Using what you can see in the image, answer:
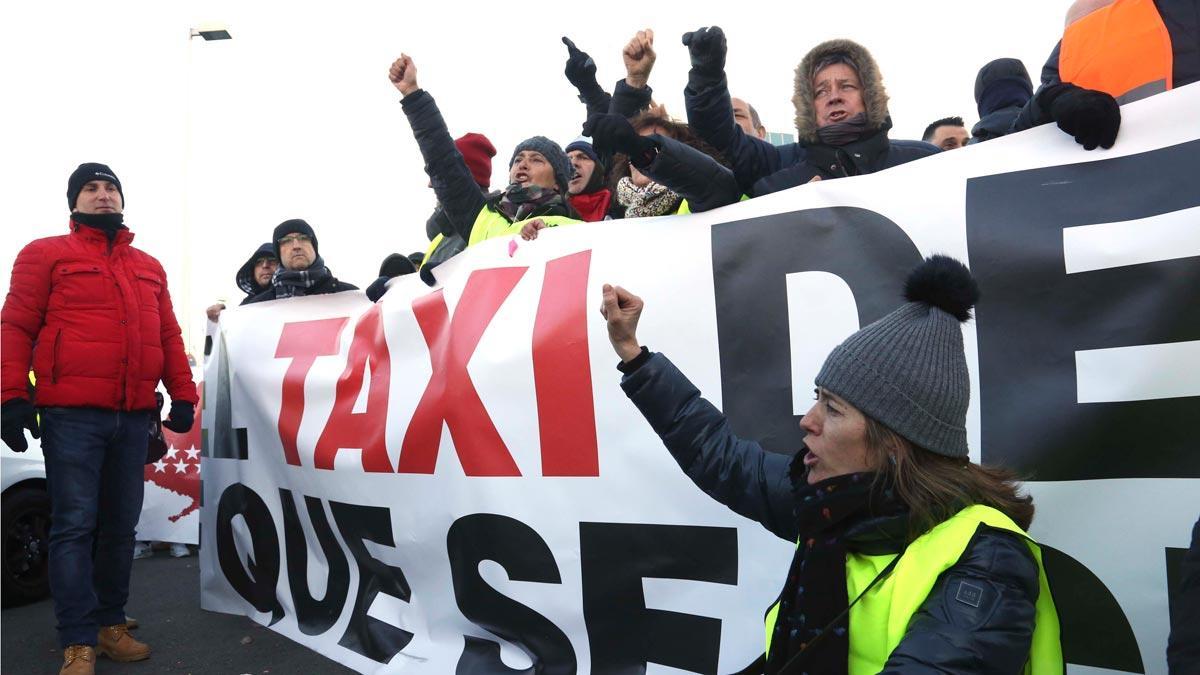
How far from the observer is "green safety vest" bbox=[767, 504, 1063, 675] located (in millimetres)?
1379

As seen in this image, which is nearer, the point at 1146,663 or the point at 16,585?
the point at 1146,663

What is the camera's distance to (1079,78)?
8.28 ft

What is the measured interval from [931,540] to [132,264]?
13.0 ft

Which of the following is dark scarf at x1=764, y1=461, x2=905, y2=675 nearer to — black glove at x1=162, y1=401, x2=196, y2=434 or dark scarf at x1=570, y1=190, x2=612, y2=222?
dark scarf at x1=570, y1=190, x2=612, y2=222

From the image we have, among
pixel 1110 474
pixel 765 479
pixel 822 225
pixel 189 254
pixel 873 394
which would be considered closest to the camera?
pixel 873 394

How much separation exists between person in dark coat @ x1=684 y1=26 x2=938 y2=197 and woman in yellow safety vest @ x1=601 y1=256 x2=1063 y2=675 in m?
1.55

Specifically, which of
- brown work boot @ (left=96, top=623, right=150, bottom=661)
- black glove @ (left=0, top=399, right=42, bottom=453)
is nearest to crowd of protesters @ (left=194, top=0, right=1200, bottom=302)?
black glove @ (left=0, top=399, right=42, bottom=453)

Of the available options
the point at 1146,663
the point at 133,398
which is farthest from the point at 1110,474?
the point at 133,398

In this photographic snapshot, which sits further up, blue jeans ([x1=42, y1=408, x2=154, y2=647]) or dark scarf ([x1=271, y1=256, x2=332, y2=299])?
dark scarf ([x1=271, y1=256, x2=332, y2=299])

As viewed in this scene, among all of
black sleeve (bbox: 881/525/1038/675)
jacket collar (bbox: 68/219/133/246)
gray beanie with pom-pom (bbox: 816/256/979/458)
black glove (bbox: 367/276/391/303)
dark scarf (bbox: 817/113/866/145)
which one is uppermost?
dark scarf (bbox: 817/113/866/145)

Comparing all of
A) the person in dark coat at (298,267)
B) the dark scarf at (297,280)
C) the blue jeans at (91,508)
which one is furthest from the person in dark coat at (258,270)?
the blue jeans at (91,508)

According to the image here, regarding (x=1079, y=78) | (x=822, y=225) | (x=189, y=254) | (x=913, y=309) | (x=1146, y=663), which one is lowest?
(x=1146, y=663)

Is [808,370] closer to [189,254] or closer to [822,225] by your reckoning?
[822,225]

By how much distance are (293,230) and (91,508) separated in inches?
75.0
